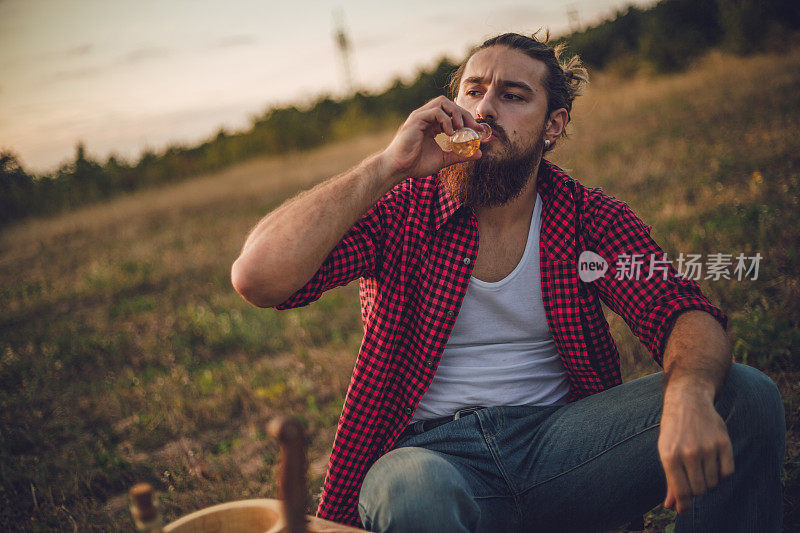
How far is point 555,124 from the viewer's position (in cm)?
297

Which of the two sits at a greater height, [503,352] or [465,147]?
[465,147]

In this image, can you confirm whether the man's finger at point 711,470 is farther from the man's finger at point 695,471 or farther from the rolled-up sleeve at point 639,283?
the rolled-up sleeve at point 639,283

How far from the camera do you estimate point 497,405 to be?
2209 mm

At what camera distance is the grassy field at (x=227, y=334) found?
11.6ft

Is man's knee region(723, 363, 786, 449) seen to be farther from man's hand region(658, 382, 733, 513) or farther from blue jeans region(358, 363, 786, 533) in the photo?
man's hand region(658, 382, 733, 513)

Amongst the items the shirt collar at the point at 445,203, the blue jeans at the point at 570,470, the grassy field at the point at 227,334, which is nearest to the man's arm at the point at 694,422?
the blue jeans at the point at 570,470

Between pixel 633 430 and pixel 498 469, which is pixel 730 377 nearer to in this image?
pixel 633 430

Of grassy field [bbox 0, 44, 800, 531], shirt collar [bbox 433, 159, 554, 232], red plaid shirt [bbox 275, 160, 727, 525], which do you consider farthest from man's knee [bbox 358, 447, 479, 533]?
grassy field [bbox 0, 44, 800, 531]

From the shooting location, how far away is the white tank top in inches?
88.6

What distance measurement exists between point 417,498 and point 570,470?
678mm

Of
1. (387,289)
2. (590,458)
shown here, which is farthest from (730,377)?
(387,289)

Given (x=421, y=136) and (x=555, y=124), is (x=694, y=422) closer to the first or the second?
(x=421, y=136)

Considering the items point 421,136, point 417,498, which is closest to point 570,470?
point 417,498

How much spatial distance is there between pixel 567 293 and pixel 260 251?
126 cm
